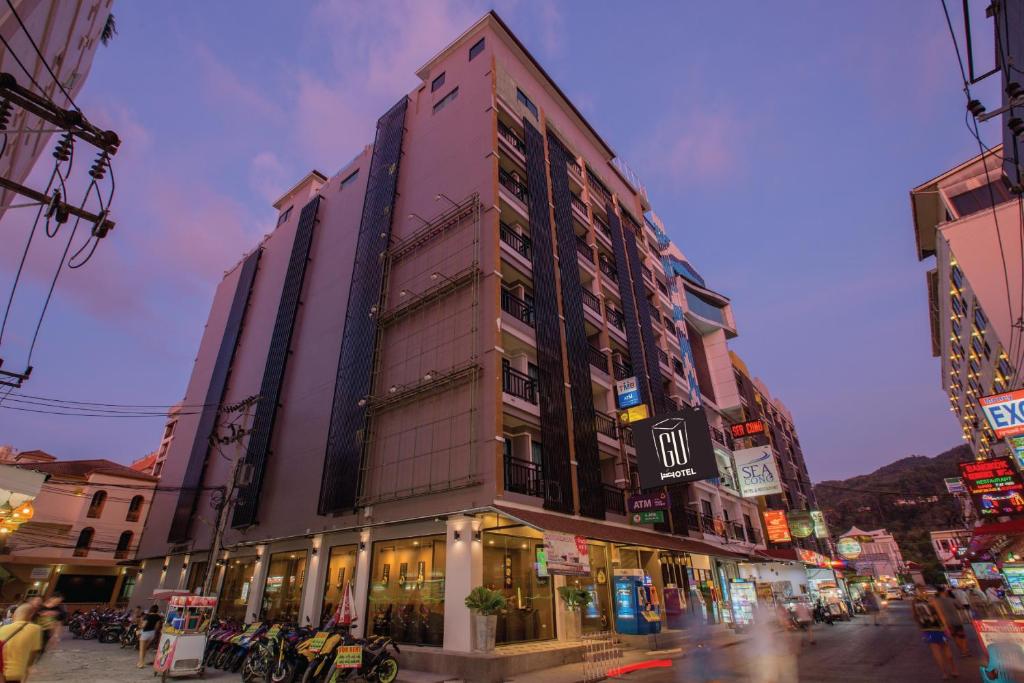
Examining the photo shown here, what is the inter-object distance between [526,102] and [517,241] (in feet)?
35.7

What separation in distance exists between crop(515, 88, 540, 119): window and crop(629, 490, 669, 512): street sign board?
21.5 meters

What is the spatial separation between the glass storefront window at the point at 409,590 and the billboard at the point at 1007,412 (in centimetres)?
2151

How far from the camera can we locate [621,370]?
25.8m

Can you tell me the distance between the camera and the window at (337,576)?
60.4 feet

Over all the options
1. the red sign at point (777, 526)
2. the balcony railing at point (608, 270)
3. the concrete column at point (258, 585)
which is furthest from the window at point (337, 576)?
the red sign at point (777, 526)

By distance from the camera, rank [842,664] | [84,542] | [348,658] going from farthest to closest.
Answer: [84,542], [842,664], [348,658]

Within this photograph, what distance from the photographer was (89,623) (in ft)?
76.7

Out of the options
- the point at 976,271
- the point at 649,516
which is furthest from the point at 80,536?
the point at 976,271

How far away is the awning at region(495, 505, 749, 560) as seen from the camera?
14.6 metres

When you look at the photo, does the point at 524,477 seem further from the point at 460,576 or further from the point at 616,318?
the point at 616,318

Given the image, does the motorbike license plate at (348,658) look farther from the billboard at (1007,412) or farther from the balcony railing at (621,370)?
the billboard at (1007,412)

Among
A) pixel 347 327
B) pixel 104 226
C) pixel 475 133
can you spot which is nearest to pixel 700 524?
pixel 347 327

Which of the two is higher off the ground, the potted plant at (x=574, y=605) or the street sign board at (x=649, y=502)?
the street sign board at (x=649, y=502)

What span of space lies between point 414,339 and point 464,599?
1050 cm
